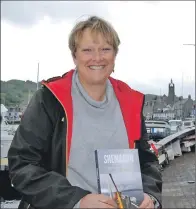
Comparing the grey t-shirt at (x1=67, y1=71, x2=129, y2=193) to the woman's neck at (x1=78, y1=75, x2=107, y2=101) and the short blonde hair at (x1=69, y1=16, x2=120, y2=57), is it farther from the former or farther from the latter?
the short blonde hair at (x1=69, y1=16, x2=120, y2=57)

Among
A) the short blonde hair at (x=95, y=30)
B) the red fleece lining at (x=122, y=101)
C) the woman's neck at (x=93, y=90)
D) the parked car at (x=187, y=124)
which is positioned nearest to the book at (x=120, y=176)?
the red fleece lining at (x=122, y=101)

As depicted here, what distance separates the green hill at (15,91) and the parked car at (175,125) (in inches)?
578

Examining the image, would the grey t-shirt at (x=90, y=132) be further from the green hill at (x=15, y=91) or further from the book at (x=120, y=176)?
the green hill at (x=15, y=91)

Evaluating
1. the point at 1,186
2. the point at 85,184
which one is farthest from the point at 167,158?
the point at 85,184

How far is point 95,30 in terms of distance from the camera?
1.92 m

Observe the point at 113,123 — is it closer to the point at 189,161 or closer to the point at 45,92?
the point at 45,92

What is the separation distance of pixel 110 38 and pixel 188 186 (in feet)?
25.9

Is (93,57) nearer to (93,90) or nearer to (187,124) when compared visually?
(93,90)

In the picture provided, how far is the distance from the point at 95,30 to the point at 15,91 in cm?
419

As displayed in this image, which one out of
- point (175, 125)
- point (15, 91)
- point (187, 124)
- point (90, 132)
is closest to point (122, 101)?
point (90, 132)

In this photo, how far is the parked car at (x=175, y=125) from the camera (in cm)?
2052

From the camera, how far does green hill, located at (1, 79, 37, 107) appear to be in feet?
16.1

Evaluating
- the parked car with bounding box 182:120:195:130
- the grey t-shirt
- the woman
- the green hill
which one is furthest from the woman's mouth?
the parked car with bounding box 182:120:195:130

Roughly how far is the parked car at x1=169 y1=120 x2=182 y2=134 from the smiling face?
1853 cm
